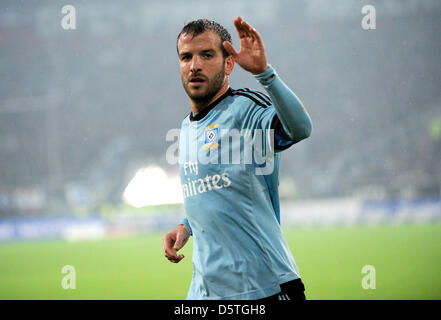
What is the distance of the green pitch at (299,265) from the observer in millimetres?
5988

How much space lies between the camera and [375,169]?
16.4 m

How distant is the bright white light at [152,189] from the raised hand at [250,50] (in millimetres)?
13607

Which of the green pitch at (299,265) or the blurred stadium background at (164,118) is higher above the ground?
Answer: the blurred stadium background at (164,118)

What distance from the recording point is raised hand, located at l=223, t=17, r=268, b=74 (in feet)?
4.46

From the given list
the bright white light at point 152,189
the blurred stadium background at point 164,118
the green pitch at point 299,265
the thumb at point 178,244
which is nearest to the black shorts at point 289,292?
the thumb at point 178,244

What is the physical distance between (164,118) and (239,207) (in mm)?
17316

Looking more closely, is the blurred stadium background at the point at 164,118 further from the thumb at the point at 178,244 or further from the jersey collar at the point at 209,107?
the jersey collar at the point at 209,107

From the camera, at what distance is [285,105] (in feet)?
4.42

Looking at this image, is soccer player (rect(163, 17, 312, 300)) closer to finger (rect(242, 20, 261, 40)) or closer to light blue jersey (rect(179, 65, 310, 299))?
light blue jersey (rect(179, 65, 310, 299))

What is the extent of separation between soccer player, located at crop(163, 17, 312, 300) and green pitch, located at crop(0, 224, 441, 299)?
412 cm

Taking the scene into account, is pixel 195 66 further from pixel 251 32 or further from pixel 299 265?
pixel 299 265
